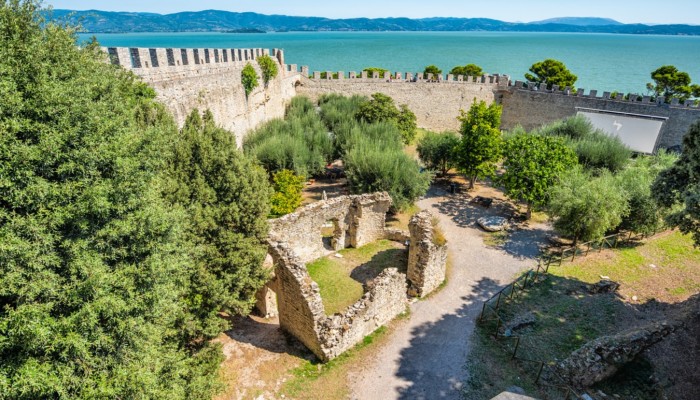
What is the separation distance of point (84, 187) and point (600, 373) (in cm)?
1122

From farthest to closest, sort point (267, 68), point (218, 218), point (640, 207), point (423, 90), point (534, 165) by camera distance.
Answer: point (423, 90), point (267, 68), point (534, 165), point (640, 207), point (218, 218)

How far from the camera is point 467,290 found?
1322 centimetres

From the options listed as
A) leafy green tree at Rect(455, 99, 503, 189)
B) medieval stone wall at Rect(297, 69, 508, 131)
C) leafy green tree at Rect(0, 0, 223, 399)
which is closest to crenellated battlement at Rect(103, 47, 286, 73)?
leafy green tree at Rect(0, 0, 223, 399)

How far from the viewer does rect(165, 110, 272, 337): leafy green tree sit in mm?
8656

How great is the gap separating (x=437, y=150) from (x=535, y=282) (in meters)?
11.4

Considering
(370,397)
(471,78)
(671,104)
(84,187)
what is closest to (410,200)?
(370,397)

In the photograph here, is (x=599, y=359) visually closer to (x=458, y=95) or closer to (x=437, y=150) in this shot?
(x=437, y=150)

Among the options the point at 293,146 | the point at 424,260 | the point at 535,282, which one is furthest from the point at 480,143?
the point at 424,260

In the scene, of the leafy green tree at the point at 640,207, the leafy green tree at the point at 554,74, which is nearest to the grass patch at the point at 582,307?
the leafy green tree at the point at 640,207

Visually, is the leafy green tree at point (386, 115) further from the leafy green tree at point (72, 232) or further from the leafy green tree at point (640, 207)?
the leafy green tree at point (72, 232)

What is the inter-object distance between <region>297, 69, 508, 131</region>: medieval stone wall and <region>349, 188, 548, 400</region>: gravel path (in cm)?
1854

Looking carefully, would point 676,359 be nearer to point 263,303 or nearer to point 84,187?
point 263,303

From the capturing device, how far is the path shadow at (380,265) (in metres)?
13.9

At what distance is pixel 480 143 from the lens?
20.3m
